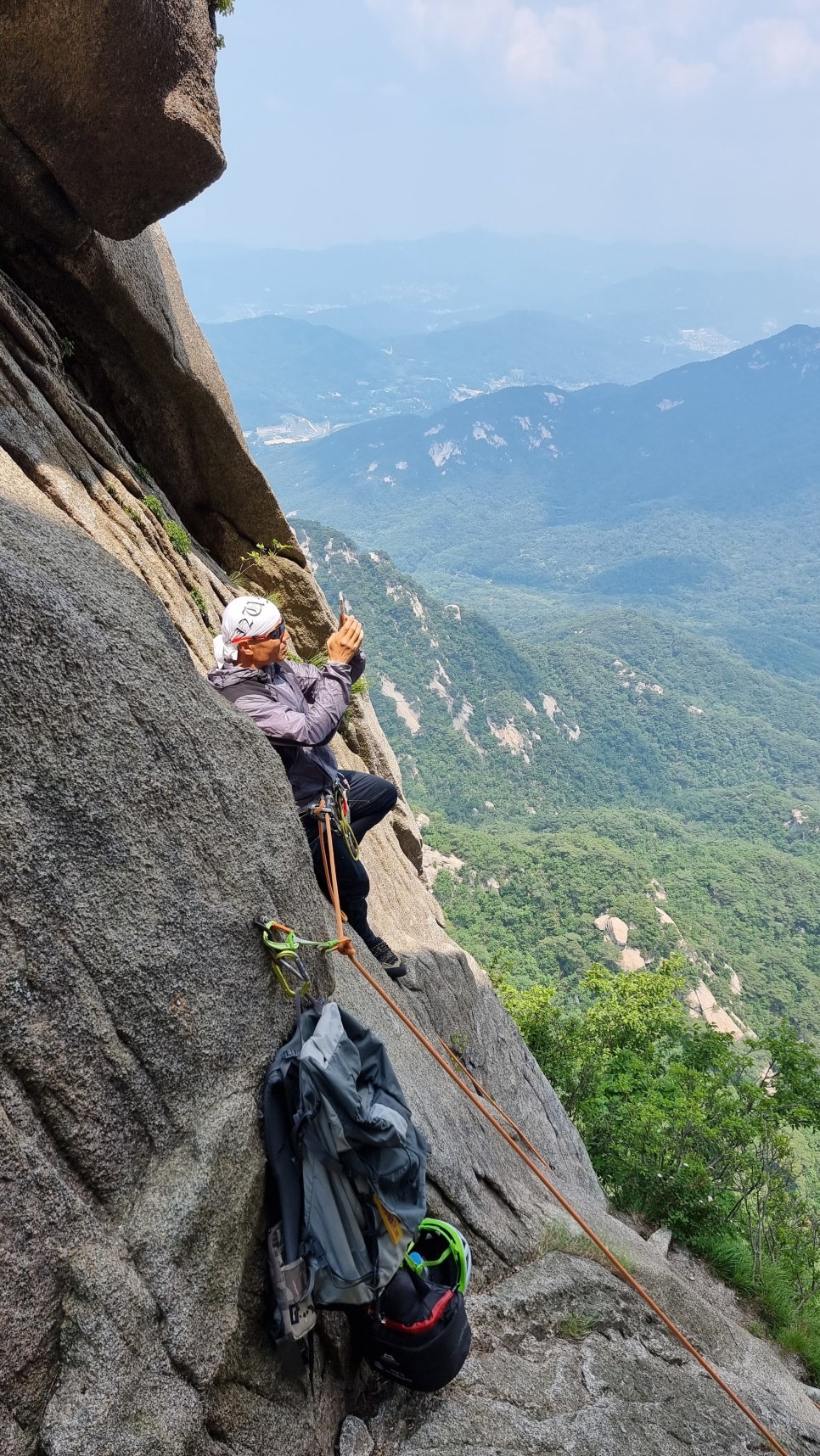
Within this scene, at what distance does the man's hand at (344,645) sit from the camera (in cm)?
591

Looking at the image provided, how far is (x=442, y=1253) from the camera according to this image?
15.3 ft

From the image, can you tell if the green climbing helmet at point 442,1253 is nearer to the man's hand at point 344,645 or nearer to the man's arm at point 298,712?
the man's arm at point 298,712

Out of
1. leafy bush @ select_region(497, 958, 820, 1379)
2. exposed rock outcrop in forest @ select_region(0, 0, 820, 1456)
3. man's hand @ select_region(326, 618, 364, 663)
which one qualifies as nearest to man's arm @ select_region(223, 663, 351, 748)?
man's hand @ select_region(326, 618, 364, 663)

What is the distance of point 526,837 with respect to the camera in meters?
110

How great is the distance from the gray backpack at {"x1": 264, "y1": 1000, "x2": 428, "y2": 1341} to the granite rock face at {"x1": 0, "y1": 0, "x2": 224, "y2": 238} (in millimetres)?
8310

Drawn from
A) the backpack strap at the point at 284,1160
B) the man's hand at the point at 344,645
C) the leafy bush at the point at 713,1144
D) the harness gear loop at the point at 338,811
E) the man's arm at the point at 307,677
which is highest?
the man's hand at the point at 344,645

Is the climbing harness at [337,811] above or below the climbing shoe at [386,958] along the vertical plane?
above

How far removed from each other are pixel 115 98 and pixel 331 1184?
29.6ft

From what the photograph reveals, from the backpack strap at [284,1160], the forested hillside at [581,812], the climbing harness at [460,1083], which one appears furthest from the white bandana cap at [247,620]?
the forested hillside at [581,812]

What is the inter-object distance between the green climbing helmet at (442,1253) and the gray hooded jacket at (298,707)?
2.83 metres

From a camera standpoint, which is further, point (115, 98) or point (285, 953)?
point (115, 98)

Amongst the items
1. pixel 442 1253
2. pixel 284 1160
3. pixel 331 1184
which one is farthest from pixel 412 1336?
pixel 284 1160

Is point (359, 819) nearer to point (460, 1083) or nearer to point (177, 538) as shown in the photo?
point (460, 1083)

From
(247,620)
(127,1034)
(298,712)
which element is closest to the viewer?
(127,1034)
